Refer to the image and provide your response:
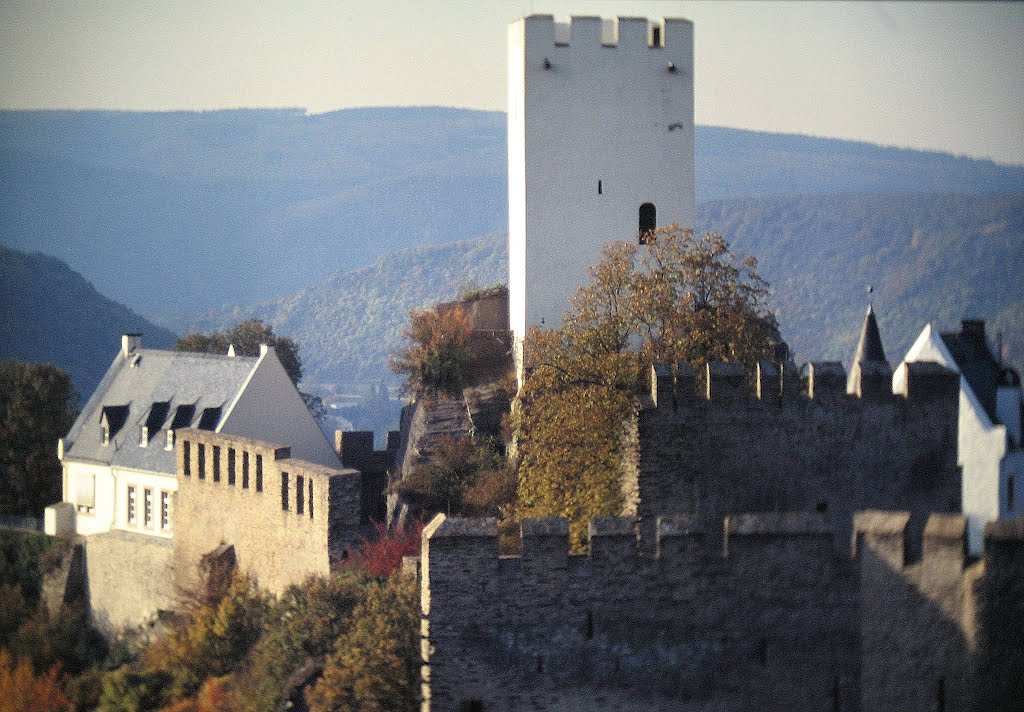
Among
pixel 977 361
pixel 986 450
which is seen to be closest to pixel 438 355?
pixel 986 450

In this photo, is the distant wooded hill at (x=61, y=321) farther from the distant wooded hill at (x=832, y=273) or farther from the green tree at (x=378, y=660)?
the green tree at (x=378, y=660)

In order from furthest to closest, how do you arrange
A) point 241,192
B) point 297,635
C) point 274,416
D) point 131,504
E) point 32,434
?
point 241,192 → point 32,434 → point 131,504 → point 274,416 → point 297,635

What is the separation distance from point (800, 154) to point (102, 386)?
22.5 m

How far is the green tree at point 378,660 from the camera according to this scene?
2458 centimetres

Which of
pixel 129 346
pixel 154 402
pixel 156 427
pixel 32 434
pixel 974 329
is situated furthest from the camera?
pixel 32 434

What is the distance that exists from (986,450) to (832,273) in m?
20.7

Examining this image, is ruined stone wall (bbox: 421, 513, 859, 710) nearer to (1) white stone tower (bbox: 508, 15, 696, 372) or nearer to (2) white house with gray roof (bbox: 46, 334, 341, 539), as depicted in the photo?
(1) white stone tower (bbox: 508, 15, 696, 372)

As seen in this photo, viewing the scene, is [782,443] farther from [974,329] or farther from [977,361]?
[974,329]

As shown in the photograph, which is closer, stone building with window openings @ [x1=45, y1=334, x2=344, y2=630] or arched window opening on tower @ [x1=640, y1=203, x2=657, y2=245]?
arched window opening on tower @ [x1=640, y1=203, x2=657, y2=245]

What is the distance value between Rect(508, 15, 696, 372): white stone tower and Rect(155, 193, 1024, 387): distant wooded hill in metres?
8.08

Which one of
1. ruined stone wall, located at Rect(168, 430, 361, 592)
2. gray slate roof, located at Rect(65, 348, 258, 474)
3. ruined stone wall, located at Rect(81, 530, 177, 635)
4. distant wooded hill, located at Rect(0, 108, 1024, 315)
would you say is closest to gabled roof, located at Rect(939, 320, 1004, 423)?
gray slate roof, located at Rect(65, 348, 258, 474)

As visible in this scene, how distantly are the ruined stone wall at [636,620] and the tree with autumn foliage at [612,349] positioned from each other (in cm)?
781

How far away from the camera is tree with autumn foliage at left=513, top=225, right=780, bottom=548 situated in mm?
32719

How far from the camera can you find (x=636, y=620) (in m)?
21.0
